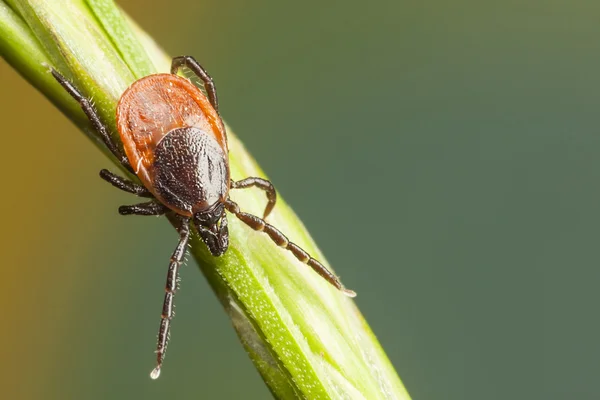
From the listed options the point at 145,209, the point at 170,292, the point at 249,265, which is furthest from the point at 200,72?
the point at 249,265

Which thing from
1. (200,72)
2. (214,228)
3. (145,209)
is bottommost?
(214,228)

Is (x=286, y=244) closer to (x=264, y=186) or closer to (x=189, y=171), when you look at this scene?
(x=264, y=186)

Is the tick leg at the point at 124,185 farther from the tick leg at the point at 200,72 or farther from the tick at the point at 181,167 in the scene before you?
the tick leg at the point at 200,72

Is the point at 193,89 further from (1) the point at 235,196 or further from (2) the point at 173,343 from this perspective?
(2) the point at 173,343

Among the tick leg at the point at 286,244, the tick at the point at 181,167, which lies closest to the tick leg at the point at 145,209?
the tick at the point at 181,167

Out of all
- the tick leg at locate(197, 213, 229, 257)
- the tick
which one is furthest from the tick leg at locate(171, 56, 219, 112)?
the tick leg at locate(197, 213, 229, 257)

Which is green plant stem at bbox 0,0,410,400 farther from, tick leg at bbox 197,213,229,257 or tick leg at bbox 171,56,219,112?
tick leg at bbox 171,56,219,112

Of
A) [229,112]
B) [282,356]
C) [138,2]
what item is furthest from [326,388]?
[138,2]
